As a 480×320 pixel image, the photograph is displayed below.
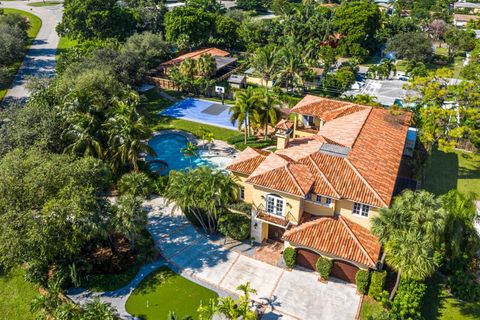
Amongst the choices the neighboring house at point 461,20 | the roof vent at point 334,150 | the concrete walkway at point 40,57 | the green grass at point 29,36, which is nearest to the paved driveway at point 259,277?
the roof vent at point 334,150

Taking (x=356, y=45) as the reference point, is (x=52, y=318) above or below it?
below

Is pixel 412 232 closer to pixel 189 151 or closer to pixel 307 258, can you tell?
pixel 307 258

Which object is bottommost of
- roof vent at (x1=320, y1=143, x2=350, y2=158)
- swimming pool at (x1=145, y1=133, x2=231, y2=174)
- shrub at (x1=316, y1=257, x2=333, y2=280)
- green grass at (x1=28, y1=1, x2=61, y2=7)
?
swimming pool at (x1=145, y1=133, x2=231, y2=174)

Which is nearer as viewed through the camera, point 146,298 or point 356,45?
point 146,298

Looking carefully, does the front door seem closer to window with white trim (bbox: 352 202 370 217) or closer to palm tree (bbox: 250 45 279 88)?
window with white trim (bbox: 352 202 370 217)

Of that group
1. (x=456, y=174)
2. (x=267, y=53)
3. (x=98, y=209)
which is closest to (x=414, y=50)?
(x=267, y=53)

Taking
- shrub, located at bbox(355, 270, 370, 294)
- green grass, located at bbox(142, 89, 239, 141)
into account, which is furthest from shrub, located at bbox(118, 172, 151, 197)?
shrub, located at bbox(355, 270, 370, 294)

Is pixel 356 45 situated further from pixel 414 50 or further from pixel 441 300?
pixel 441 300
